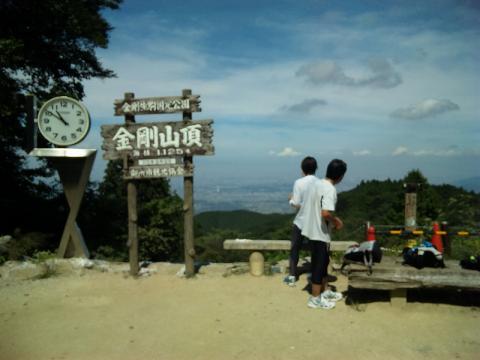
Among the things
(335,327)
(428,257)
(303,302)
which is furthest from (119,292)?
(428,257)

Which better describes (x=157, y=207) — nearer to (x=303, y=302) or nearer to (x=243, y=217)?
(x=303, y=302)

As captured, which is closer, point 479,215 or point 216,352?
point 216,352

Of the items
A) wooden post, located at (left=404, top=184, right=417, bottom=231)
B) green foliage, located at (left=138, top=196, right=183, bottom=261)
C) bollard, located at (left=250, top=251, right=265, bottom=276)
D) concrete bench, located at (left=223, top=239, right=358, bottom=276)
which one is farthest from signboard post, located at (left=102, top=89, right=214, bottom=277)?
green foliage, located at (left=138, top=196, right=183, bottom=261)

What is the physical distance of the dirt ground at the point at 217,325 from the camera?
4074 millimetres

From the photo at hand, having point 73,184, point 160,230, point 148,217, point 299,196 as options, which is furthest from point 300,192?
point 148,217

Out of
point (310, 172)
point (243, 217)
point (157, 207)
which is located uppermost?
point (310, 172)

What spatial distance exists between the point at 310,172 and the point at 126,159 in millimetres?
3181

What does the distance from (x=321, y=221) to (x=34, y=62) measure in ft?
28.7

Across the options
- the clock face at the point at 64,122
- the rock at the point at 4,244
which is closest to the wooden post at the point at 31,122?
the clock face at the point at 64,122

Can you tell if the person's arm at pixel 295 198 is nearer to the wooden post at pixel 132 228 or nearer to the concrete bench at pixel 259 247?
the concrete bench at pixel 259 247

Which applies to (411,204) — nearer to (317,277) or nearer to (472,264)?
(472,264)

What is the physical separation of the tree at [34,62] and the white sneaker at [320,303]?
6.92 meters

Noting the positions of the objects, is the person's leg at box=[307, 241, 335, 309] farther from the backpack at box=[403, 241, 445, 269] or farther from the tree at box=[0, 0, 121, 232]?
the tree at box=[0, 0, 121, 232]

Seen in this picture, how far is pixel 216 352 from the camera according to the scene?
4055mm
